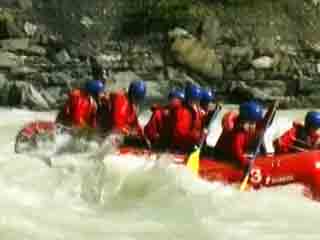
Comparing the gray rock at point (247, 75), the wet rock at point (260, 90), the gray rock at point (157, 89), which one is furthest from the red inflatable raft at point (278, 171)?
the gray rock at point (247, 75)

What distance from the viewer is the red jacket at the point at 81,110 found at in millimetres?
11117

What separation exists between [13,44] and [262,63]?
5.55 metres

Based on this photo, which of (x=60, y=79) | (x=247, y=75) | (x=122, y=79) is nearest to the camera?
(x=60, y=79)

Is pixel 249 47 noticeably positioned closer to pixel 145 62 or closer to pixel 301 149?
pixel 145 62

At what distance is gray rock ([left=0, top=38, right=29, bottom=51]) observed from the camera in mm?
19125

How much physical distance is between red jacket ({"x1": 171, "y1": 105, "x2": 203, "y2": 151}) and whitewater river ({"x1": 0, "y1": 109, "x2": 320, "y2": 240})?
0.53 meters

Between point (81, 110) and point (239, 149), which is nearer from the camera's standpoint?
point (239, 149)

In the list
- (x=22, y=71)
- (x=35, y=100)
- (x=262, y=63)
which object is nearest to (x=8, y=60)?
(x=22, y=71)

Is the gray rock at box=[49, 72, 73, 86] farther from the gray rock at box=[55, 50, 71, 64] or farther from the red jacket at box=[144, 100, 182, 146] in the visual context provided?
the red jacket at box=[144, 100, 182, 146]

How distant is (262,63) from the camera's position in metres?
19.4

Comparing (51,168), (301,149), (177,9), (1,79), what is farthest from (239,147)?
(177,9)

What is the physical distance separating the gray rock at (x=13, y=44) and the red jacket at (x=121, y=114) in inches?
334

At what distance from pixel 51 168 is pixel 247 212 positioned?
2521 millimetres

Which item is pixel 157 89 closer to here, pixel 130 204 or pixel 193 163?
pixel 193 163
